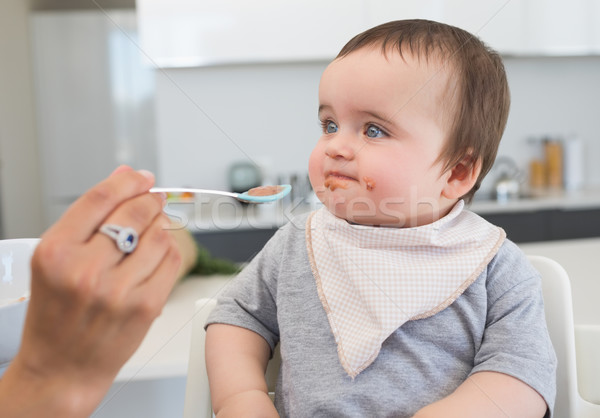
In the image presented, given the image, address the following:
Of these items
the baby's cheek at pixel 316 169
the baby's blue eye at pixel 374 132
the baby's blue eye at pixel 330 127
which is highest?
the baby's blue eye at pixel 330 127

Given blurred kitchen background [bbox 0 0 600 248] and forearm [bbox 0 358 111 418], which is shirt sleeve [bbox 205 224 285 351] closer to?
forearm [bbox 0 358 111 418]

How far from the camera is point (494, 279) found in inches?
31.3

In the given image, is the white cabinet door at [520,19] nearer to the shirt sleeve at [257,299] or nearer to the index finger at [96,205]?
the shirt sleeve at [257,299]

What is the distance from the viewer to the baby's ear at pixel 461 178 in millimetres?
862

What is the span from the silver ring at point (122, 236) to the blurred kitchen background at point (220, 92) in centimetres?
203

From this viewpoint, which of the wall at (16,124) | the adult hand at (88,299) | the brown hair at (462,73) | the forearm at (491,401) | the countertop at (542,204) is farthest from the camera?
the wall at (16,124)

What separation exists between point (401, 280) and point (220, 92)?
2288 millimetres

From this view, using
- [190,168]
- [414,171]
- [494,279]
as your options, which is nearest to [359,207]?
[414,171]

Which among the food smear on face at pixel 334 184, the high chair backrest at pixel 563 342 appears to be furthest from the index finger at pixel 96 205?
the high chair backrest at pixel 563 342

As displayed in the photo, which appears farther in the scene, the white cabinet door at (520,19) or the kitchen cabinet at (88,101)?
the kitchen cabinet at (88,101)

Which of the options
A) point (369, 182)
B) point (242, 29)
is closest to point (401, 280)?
point (369, 182)

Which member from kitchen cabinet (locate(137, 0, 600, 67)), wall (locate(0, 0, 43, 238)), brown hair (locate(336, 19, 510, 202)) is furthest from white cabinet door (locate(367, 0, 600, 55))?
brown hair (locate(336, 19, 510, 202))

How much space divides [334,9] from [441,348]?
211 cm

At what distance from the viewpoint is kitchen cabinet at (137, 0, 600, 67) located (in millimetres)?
2584
